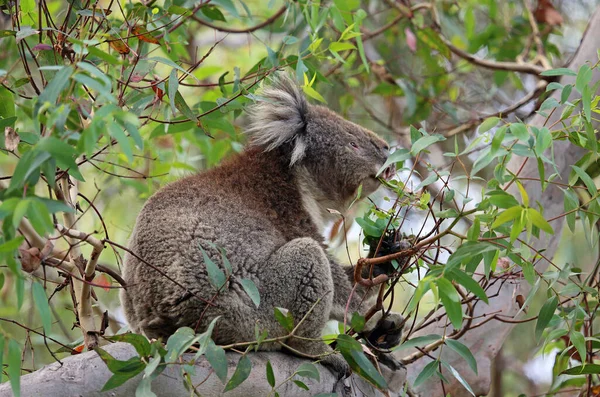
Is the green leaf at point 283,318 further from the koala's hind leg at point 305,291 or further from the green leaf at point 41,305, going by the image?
the green leaf at point 41,305

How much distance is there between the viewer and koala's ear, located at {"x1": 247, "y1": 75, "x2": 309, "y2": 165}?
3.88 meters

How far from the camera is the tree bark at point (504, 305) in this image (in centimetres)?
370

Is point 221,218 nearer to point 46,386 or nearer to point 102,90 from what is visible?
point 46,386

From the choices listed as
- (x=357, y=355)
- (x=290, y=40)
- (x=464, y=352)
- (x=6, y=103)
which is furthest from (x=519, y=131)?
(x=6, y=103)

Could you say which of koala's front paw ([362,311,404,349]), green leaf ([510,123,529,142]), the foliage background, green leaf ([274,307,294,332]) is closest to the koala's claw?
koala's front paw ([362,311,404,349])

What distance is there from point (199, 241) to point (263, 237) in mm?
363

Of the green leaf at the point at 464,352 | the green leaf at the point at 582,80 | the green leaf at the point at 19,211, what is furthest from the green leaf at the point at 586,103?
the green leaf at the point at 19,211

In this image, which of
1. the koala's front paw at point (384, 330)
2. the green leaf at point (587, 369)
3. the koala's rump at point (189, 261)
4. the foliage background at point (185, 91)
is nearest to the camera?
the foliage background at point (185, 91)

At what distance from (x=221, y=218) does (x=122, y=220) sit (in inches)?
144

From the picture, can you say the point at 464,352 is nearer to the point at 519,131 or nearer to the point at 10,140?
the point at 519,131

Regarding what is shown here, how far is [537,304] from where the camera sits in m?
6.71

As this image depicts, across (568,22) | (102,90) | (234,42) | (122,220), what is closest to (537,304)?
(568,22)

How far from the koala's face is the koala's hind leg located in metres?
0.84

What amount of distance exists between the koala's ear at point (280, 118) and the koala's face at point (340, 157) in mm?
66
